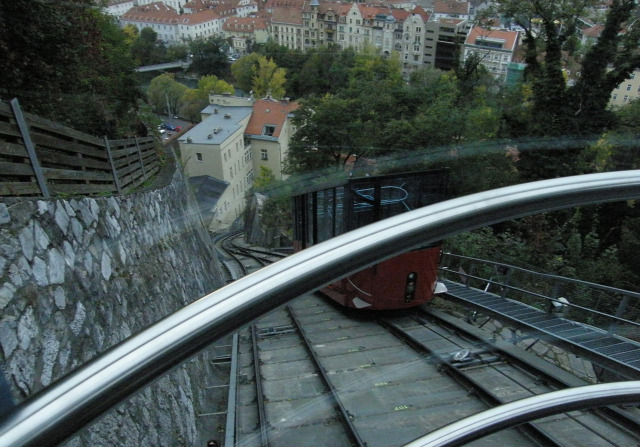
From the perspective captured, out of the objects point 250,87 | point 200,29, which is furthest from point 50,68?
point 200,29

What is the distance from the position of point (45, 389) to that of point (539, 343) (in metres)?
3.25

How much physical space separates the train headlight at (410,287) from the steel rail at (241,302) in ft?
11.8

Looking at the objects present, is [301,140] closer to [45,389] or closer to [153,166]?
[153,166]

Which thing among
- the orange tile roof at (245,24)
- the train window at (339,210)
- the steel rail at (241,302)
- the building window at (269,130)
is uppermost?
the orange tile roof at (245,24)

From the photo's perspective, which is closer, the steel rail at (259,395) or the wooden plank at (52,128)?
the steel rail at (259,395)

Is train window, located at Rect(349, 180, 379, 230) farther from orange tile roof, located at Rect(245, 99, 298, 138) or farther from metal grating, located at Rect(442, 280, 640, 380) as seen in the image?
orange tile roof, located at Rect(245, 99, 298, 138)

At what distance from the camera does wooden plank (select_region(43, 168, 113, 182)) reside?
2994 mm

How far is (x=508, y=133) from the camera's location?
1134cm

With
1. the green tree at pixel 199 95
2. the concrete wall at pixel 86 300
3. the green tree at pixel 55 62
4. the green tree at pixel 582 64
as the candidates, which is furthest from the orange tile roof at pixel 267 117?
the concrete wall at pixel 86 300

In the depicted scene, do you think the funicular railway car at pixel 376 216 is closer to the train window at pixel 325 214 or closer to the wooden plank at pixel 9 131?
the train window at pixel 325 214

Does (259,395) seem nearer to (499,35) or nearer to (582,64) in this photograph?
(582,64)

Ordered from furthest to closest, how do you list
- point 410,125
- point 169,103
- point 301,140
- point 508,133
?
point 169,103 → point 301,140 → point 410,125 → point 508,133

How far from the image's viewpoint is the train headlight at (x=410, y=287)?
4.19 metres

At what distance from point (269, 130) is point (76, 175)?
48.5ft
